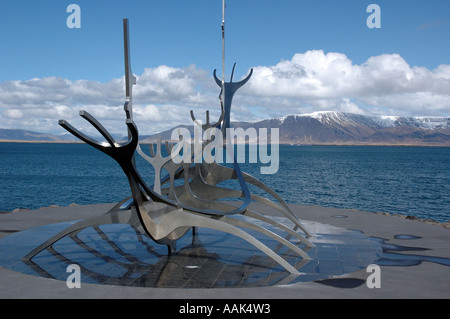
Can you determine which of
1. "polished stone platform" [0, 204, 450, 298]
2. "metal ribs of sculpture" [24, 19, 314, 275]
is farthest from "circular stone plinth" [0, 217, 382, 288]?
"metal ribs of sculpture" [24, 19, 314, 275]

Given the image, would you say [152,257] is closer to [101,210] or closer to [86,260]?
[86,260]

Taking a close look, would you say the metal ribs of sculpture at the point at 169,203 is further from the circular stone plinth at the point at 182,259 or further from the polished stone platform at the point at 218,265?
the polished stone platform at the point at 218,265

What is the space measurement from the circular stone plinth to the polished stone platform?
0.08 feet

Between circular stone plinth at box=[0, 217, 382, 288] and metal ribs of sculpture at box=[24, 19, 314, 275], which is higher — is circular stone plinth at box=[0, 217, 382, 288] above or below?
below

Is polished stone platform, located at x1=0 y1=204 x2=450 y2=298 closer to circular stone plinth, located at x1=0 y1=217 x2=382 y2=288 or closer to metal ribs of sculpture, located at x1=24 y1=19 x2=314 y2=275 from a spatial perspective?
circular stone plinth, located at x1=0 y1=217 x2=382 y2=288

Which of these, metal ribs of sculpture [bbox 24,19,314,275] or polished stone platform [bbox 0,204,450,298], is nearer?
polished stone platform [bbox 0,204,450,298]

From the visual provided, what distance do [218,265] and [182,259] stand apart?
1.16 metres

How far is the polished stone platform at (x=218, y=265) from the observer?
33.8ft

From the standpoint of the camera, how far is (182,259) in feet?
43.5

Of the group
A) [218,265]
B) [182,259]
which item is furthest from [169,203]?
[218,265]

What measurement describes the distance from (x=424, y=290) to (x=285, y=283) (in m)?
3.14

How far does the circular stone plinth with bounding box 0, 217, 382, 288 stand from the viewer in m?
11.4

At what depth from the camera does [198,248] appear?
580 inches

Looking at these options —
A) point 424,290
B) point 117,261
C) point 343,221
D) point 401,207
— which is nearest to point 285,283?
point 424,290
